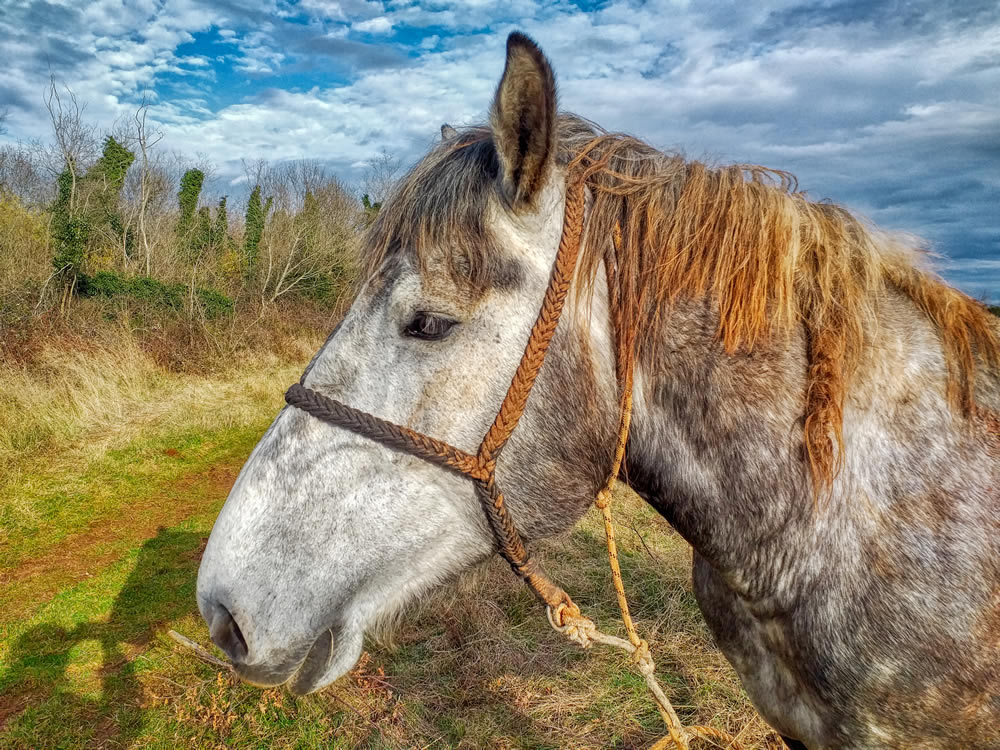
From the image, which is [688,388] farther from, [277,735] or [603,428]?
[277,735]

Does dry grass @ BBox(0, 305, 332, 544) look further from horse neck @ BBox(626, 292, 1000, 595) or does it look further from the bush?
horse neck @ BBox(626, 292, 1000, 595)

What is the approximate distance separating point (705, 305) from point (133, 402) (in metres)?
12.1

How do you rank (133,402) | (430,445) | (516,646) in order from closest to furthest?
(430,445)
(516,646)
(133,402)

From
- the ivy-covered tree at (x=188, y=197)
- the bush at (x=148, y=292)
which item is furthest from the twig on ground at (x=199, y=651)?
the ivy-covered tree at (x=188, y=197)

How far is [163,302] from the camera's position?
17406 millimetres

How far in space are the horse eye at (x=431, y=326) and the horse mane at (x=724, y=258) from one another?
134mm

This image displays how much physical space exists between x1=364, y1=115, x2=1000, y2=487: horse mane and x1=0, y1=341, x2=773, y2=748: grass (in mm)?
973

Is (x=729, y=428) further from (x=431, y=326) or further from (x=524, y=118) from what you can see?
(x=524, y=118)

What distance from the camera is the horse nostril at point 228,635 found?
1565mm

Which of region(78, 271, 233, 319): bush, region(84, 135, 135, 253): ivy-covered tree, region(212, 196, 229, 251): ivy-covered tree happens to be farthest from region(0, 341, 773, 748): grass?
region(212, 196, 229, 251): ivy-covered tree

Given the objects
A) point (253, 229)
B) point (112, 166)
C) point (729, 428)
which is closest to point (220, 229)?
point (253, 229)

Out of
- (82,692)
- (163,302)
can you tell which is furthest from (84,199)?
(82,692)

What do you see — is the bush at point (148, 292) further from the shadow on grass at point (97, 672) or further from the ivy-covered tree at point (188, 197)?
the shadow on grass at point (97, 672)

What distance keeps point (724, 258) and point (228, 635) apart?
1.66m
